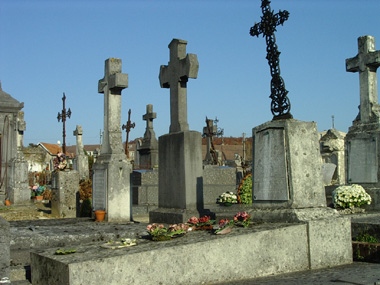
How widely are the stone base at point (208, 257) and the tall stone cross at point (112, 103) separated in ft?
21.1

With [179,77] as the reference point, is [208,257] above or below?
below

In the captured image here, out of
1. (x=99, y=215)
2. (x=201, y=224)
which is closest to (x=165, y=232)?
(x=201, y=224)

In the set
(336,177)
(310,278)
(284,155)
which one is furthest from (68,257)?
(336,177)

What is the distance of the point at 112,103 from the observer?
1171cm

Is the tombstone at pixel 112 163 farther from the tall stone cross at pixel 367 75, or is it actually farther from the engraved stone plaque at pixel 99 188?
the tall stone cross at pixel 367 75

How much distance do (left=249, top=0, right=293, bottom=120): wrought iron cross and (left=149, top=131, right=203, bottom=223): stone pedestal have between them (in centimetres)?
252

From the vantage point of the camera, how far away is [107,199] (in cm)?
1093

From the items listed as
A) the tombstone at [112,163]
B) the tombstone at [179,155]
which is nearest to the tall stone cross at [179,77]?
the tombstone at [179,155]

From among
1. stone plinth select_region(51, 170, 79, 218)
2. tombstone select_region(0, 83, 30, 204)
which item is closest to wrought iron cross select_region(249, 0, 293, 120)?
stone plinth select_region(51, 170, 79, 218)

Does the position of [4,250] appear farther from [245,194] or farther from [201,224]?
[245,194]

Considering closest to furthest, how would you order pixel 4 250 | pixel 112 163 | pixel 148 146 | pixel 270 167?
pixel 4 250, pixel 270 167, pixel 112 163, pixel 148 146

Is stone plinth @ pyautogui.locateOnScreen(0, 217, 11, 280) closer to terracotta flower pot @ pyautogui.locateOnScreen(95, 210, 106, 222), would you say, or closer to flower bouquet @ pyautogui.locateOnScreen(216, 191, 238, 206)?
terracotta flower pot @ pyautogui.locateOnScreen(95, 210, 106, 222)

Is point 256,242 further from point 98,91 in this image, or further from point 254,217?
point 98,91

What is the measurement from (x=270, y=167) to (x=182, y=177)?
3.09m
